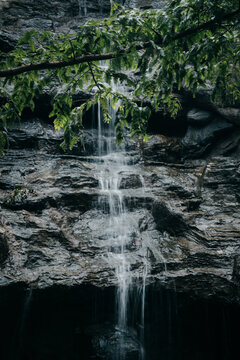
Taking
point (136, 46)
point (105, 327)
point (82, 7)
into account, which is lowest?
point (105, 327)

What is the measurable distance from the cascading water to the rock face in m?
0.16

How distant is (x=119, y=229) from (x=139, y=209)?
3.78ft

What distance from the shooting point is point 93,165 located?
946 centimetres

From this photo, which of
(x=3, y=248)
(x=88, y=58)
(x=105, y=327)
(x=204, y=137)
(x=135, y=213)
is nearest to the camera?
(x=88, y=58)

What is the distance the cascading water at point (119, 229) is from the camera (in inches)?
195

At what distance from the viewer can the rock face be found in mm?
4961

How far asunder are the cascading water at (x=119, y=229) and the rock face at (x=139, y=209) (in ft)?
0.52

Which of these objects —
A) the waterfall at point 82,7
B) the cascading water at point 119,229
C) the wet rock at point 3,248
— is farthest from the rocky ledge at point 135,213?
the waterfall at point 82,7

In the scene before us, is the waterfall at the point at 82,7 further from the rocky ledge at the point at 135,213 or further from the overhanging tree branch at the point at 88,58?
the overhanging tree branch at the point at 88,58

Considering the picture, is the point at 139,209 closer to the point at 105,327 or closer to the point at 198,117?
the point at 105,327

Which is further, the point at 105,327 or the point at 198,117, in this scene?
the point at 198,117

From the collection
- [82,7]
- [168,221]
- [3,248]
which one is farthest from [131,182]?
[82,7]

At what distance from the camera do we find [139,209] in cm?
761

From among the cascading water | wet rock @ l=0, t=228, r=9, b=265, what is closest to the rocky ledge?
wet rock @ l=0, t=228, r=9, b=265
